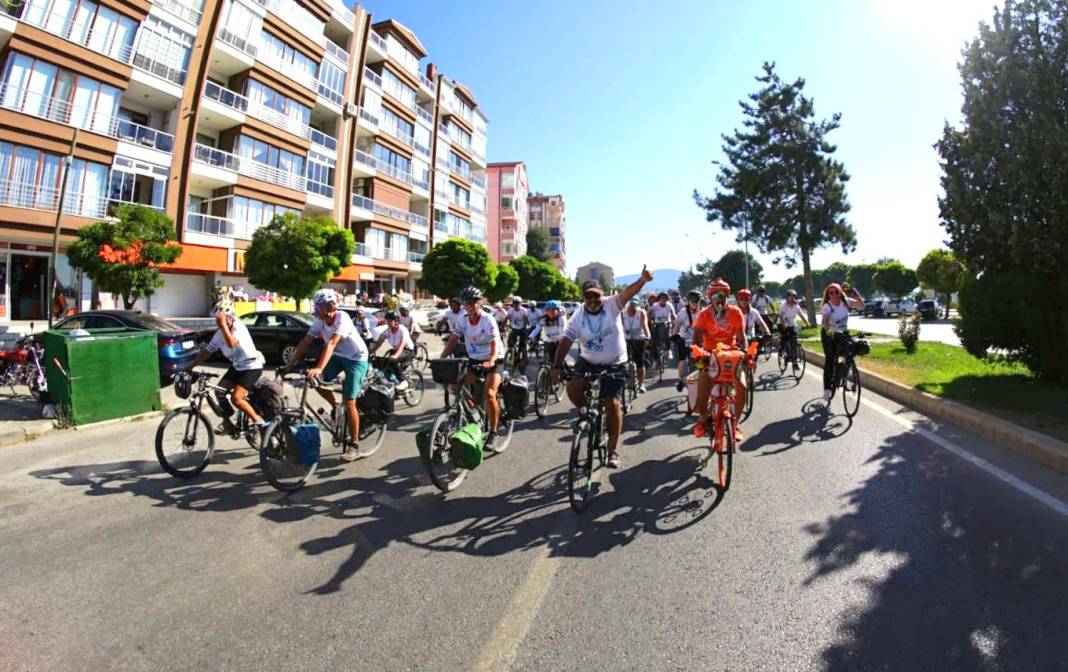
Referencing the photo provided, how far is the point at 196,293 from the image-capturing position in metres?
27.5

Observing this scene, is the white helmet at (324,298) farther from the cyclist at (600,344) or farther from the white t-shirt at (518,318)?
the white t-shirt at (518,318)

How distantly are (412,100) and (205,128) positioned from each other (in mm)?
20545

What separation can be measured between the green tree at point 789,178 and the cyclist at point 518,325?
1666 centimetres

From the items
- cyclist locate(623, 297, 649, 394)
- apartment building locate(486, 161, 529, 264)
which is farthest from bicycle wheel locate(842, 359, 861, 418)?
apartment building locate(486, 161, 529, 264)

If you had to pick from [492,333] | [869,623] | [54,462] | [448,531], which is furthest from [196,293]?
[869,623]

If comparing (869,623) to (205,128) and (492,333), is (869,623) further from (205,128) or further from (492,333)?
(205,128)

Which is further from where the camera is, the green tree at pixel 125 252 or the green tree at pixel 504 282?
the green tree at pixel 504 282

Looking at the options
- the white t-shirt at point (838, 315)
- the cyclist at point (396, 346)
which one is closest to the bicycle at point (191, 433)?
the cyclist at point (396, 346)

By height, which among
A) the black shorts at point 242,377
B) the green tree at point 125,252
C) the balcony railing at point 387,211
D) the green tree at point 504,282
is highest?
the balcony railing at point 387,211

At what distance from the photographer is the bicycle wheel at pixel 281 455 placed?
5.14 m

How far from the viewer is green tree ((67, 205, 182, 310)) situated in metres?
16.4

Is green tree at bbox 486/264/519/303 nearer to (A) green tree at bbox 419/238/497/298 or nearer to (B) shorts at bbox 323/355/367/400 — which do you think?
(A) green tree at bbox 419/238/497/298

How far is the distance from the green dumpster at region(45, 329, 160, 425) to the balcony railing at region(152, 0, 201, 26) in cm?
2345

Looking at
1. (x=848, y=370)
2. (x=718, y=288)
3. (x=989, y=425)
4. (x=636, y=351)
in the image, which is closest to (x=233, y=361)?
(x=718, y=288)
